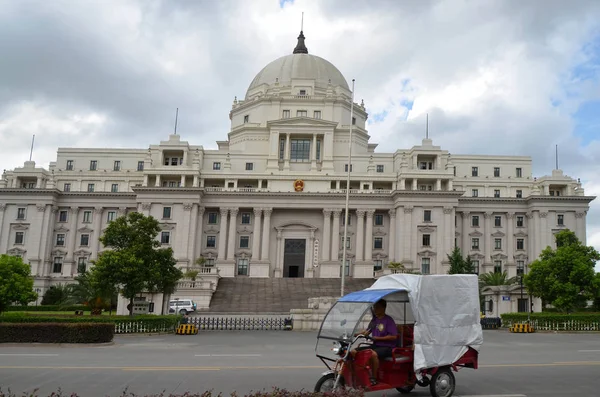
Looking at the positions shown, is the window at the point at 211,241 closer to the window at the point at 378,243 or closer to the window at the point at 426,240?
the window at the point at 378,243

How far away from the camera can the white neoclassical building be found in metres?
70.2

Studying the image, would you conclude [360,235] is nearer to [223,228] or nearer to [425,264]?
[425,264]

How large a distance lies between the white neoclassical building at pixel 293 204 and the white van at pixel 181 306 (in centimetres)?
1882

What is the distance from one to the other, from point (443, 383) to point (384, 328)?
2135mm

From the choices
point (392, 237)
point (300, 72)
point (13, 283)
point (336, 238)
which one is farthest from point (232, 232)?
point (13, 283)

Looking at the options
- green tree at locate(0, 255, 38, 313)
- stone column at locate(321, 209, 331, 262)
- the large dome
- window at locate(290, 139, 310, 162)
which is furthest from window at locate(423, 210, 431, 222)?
green tree at locate(0, 255, 38, 313)

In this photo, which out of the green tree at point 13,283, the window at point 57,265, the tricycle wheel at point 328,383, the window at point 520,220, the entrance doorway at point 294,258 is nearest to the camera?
the tricycle wheel at point 328,383

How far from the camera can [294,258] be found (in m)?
71.9

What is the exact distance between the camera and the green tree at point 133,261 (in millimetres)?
36562

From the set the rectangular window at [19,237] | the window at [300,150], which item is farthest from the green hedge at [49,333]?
the rectangular window at [19,237]

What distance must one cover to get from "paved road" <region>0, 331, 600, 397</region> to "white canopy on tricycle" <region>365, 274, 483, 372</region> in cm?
135

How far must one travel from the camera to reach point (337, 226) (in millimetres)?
70875

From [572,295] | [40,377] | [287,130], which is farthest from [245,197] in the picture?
[40,377]

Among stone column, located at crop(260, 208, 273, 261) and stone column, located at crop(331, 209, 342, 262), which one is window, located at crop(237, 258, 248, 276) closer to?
stone column, located at crop(260, 208, 273, 261)
